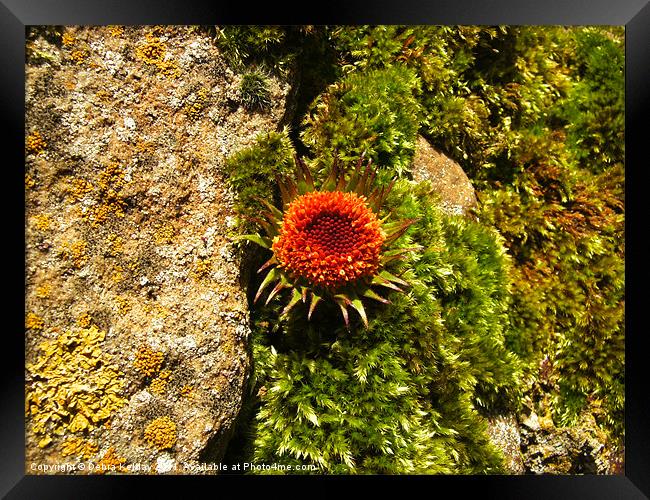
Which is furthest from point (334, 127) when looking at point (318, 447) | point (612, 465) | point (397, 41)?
point (612, 465)

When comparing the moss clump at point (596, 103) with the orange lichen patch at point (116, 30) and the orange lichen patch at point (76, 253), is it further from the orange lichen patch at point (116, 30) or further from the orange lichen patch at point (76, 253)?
the orange lichen patch at point (76, 253)

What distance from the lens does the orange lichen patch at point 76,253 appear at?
118 inches

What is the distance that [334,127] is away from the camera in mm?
3742

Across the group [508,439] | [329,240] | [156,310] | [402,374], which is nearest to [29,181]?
[156,310]

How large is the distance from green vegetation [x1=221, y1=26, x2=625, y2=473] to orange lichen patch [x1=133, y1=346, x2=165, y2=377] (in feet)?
2.66

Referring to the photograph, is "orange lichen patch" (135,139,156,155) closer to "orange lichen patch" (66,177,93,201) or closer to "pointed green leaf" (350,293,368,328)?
"orange lichen patch" (66,177,93,201)

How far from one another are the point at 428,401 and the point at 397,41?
3.05 m

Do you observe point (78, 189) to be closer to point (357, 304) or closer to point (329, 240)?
point (329, 240)

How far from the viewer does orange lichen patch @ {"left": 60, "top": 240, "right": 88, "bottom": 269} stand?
3.01 metres

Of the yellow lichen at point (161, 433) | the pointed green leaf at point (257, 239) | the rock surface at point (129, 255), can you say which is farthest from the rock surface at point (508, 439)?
the yellow lichen at point (161, 433)

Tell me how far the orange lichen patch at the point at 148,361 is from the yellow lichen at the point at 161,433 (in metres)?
0.32

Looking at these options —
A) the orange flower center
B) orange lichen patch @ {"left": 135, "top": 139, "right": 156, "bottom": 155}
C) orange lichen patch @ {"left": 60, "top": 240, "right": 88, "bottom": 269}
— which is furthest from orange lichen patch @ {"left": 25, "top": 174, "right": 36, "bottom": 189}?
the orange flower center

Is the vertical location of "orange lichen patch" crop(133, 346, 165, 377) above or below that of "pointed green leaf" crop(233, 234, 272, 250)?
below

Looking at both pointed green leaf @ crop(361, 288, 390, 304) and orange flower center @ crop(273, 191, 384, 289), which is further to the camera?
pointed green leaf @ crop(361, 288, 390, 304)
